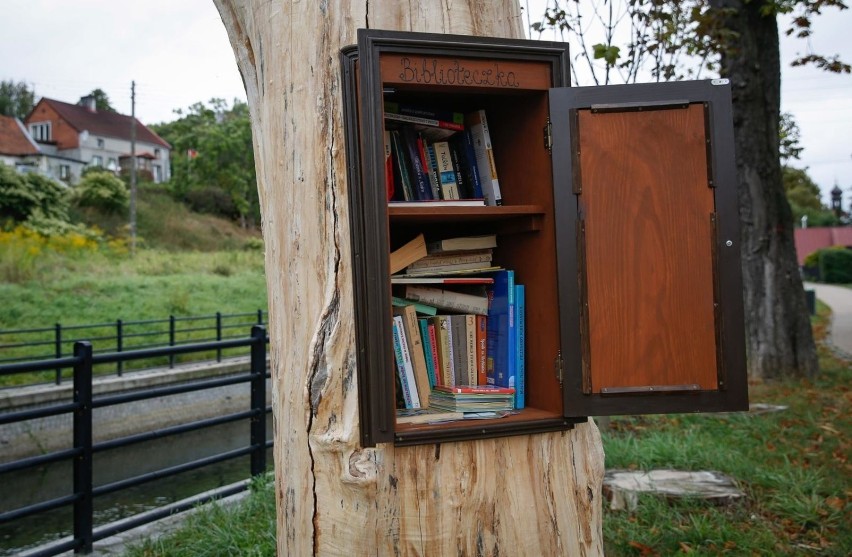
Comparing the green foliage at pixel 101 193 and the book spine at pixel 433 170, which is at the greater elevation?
the green foliage at pixel 101 193

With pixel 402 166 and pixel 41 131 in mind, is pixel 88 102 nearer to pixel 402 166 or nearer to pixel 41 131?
pixel 41 131

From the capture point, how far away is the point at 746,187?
969 centimetres

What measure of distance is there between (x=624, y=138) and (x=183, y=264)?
2462cm

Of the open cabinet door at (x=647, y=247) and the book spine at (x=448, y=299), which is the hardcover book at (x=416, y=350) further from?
the open cabinet door at (x=647, y=247)

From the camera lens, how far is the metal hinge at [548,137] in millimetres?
2639

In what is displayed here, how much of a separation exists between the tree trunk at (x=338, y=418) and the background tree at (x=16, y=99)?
194ft

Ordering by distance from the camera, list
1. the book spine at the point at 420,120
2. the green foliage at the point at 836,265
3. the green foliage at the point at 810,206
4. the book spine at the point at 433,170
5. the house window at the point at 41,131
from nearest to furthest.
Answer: the book spine at the point at 420,120, the book spine at the point at 433,170, the green foliage at the point at 836,265, the house window at the point at 41,131, the green foliage at the point at 810,206

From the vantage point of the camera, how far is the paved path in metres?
14.6

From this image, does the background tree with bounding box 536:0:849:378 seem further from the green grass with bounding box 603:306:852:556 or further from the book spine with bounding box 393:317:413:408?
the book spine with bounding box 393:317:413:408

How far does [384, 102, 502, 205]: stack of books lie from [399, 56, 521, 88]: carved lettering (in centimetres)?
33

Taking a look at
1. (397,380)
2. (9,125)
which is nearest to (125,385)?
(397,380)

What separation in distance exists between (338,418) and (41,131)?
2029 inches

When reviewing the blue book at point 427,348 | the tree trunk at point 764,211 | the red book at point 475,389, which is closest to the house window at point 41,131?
the tree trunk at point 764,211

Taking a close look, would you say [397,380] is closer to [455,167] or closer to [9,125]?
[455,167]
